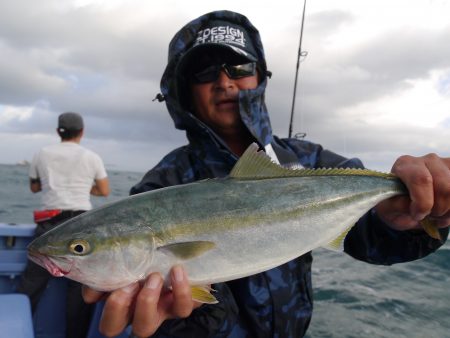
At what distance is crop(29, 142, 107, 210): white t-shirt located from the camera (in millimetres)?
6535

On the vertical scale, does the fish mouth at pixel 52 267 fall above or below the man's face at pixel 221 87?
below

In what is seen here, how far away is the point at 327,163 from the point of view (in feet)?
12.2

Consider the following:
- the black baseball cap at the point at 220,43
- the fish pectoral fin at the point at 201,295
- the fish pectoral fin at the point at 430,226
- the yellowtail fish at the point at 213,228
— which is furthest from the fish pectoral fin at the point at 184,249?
the black baseball cap at the point at 220,43

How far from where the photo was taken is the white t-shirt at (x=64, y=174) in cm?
654

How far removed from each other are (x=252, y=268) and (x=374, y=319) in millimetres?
5735

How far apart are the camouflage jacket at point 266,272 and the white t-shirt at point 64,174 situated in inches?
133

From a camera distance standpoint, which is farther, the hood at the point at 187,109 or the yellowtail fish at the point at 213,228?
the hood at the point at 187,109

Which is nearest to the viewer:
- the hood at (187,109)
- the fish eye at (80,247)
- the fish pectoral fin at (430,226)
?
the fish eye at (80,247)

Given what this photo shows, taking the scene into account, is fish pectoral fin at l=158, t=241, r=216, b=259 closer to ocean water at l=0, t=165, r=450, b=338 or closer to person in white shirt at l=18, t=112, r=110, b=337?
person in white shirt at l=18, t=112, r=110, b=337

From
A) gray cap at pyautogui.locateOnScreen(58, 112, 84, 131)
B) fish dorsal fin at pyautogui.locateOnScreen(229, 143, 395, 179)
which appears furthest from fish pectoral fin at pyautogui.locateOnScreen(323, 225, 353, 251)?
gray cap at pyautogui.locateOnScreen(58, 112, 84, 131)

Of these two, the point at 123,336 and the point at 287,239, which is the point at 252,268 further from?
the point at 123,336

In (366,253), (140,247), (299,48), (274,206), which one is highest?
(299,48)

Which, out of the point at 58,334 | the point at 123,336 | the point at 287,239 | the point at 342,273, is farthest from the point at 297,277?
the point at 342,273

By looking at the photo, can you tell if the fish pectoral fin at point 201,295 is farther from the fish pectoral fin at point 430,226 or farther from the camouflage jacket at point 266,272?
the fish pectoral fin at point 430,226
